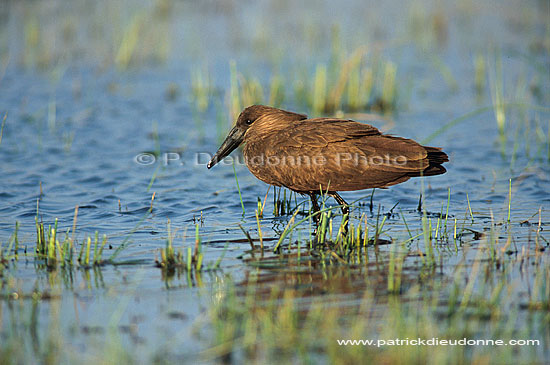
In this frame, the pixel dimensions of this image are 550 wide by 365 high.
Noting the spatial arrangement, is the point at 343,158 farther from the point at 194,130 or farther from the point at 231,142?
the point at 194,130

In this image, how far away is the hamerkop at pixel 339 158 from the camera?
6488mm

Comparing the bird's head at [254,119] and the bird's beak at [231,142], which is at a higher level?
the bird's head at [254,119]

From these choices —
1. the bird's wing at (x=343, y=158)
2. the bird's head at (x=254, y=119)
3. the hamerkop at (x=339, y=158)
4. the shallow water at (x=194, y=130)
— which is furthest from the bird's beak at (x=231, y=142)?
the bird's wing at (x=343, y=158)

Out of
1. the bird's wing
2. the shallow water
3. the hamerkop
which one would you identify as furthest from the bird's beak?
the bird's wing

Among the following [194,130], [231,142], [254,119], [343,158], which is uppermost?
[194,130]

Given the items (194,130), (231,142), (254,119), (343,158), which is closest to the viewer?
(343,158)

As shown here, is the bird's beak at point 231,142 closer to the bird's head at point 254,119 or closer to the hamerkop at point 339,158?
the bird's head at point 254,119

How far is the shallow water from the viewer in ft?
17.1

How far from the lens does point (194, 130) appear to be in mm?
11656

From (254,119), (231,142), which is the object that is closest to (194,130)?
(231,142)

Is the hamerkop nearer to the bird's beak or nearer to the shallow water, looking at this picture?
the shallow water

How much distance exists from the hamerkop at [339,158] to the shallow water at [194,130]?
0.57 meters

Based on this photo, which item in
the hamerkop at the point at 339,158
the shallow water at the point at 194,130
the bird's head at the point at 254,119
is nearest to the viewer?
the shallow water at the point at 194,130

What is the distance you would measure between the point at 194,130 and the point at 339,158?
18.1 feet
